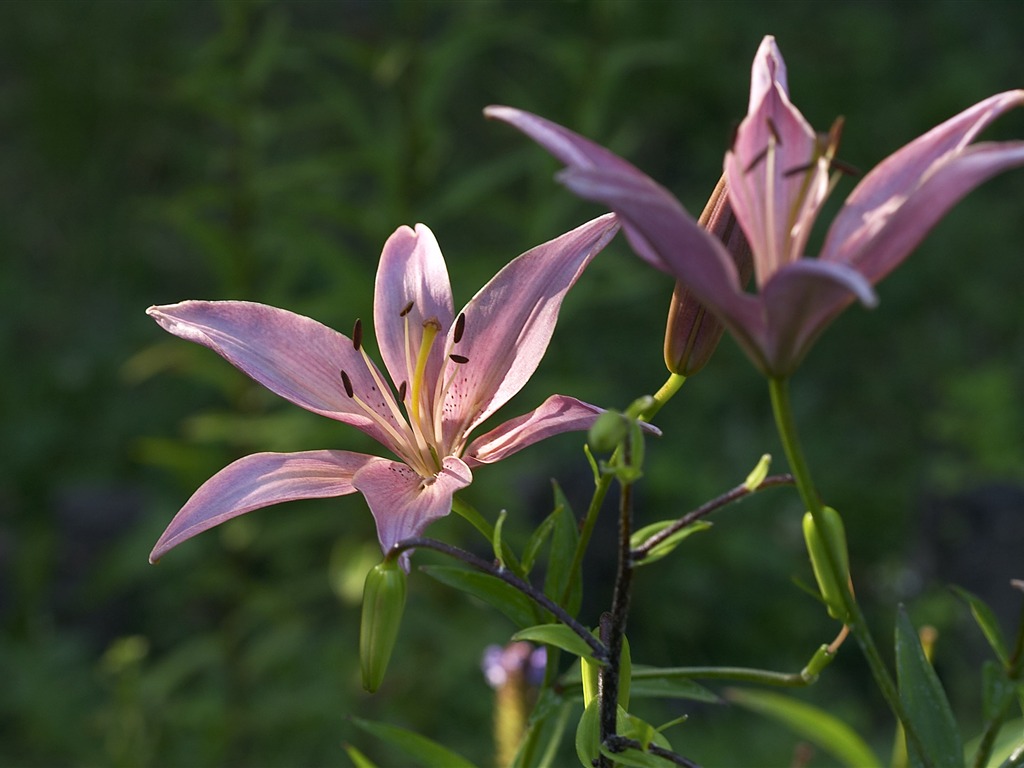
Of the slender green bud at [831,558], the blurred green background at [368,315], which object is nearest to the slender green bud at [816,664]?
the slender green bud at [831,558]

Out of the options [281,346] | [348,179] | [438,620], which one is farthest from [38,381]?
[281,346]

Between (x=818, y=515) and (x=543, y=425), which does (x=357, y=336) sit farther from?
(x=818, y=515)

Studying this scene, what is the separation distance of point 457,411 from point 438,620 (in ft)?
3.44

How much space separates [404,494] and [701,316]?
0.42ft

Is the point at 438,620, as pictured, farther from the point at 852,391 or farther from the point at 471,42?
the point at 852,391

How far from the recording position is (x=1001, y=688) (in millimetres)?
426

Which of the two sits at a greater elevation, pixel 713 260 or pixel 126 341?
pixel 713 260

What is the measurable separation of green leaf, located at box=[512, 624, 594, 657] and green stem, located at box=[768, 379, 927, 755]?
0.08m

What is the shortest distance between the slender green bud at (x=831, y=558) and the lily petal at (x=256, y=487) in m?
0.16

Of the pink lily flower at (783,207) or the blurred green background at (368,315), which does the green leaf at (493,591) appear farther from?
the blurred green background at (368,315)

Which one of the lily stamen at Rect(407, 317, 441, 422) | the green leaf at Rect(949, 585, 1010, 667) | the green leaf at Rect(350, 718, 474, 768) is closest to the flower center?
the lily stamen at Rect(407, 317, 441, 422)

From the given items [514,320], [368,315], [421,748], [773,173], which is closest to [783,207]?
[773,173]

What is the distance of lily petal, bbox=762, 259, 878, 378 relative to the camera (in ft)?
1.12

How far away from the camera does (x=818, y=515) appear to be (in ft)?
1.28
